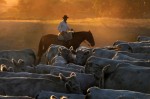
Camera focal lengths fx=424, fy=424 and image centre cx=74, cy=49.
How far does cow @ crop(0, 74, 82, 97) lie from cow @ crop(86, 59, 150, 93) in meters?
1.23

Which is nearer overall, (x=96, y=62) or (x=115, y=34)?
(x=96, y=62)

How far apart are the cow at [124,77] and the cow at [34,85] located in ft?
4.04

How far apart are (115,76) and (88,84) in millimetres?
760

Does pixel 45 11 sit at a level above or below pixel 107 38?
above

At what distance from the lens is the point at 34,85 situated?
30.9ft

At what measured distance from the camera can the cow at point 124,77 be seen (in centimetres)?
985

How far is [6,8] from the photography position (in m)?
80.6

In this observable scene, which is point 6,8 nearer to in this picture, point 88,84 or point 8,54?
point 8,54

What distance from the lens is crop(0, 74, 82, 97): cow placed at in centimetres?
922

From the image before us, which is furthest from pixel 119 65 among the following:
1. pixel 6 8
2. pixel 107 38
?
pixel 6 8

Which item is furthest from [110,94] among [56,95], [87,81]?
[87,81]

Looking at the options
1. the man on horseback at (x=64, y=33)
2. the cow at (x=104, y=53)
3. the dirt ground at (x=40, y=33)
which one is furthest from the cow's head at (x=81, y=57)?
the dirt ground at (x=40, y=33)

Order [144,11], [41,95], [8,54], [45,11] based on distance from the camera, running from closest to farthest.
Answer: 1. [41,95]
2. [8,54]
3. [144,11]
4. [45,11]

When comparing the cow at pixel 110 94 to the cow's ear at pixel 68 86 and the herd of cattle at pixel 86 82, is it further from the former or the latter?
the cow's ear at pixel 68 86
